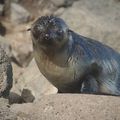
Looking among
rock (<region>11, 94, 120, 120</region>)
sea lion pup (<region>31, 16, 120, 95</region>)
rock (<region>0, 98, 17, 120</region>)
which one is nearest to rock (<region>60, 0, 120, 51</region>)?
sea lion pup (<region>31, 16, 120, 95</region>)

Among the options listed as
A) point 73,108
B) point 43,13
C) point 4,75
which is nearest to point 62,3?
point 43,13

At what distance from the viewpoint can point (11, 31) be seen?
13234mm

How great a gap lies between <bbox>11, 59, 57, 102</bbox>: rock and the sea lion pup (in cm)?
118

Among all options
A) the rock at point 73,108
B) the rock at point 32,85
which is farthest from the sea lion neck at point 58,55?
the rock at point 32,85

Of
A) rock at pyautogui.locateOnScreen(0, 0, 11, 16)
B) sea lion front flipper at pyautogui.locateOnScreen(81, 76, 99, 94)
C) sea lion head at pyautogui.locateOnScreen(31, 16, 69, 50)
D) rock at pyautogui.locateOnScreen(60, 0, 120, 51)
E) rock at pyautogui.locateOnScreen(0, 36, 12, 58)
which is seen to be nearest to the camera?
sea lion head at pyautogui.locateOnScreen(31, 16, 69, 50)

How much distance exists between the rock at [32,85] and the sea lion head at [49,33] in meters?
1.50

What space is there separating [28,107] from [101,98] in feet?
2.51

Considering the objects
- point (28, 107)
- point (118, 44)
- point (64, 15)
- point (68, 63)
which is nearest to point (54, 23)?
point (68, 63)

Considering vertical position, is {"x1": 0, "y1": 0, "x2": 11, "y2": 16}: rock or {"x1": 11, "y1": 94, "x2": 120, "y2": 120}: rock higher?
{"x1": 0, "y1": 0, "x2": 11, "y2": 16}: rock

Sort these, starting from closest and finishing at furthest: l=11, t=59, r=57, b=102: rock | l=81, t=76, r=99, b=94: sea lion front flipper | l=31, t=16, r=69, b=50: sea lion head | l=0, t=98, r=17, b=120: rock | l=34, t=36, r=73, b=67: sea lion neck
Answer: l=0, t=98, r=17, b=120: rock, l=31, t=16, r=69, b=50: sea lion head, l=34, t=36, r=73, b=67: sea lion neck, l=81, t=76, r=99, b=94: sea lion front flipper, l=11, t=59, r=57, b=102: rock

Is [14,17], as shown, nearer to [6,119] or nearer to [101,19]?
[101,19]

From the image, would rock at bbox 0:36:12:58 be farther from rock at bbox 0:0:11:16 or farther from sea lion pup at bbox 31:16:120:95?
sea lion pup at bbox 31:16:120:95

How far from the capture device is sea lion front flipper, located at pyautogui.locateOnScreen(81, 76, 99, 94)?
7461mm

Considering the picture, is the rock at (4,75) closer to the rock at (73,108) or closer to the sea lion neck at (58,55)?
the sea lion neck at (58,55)
